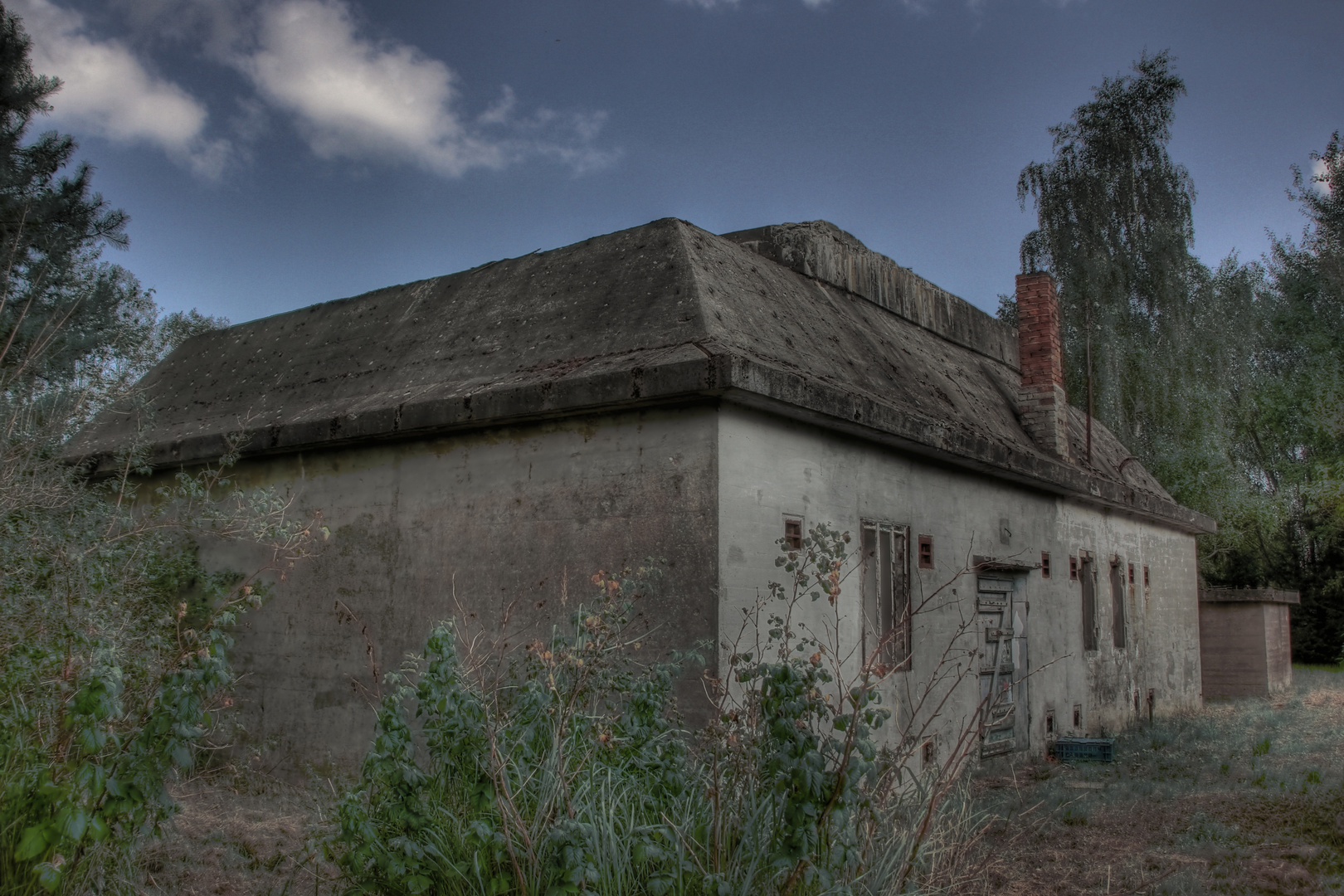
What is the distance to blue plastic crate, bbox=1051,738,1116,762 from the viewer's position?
1050 centimetres

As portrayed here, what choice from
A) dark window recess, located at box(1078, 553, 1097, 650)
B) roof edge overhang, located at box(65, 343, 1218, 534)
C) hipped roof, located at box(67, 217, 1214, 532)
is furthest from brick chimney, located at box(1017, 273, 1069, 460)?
roof edge overhang, located at box(65, 343, 1218, 534)

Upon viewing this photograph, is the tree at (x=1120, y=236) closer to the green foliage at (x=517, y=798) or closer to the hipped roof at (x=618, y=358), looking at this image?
the hipped roof at (x=618, y=358)

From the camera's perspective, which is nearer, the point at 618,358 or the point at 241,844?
the point at 241,844

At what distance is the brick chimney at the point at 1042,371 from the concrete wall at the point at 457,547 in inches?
278

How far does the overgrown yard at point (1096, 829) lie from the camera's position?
18.0 ft

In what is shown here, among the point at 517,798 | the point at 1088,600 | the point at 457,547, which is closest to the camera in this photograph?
the point at 517,798

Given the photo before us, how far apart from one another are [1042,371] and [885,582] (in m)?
5.48

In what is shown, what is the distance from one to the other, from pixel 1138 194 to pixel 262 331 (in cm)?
1925

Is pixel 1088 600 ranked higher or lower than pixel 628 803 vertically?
higher

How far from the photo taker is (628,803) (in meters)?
4.35

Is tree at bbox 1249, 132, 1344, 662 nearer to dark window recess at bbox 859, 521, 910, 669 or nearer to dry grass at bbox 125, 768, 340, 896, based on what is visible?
dark window recess at bbox 859, 521, 910, 669

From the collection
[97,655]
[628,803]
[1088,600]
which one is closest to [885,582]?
[628,803]

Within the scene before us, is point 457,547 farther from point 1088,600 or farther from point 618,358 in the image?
point 1088,600

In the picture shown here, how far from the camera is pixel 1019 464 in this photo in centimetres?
991
